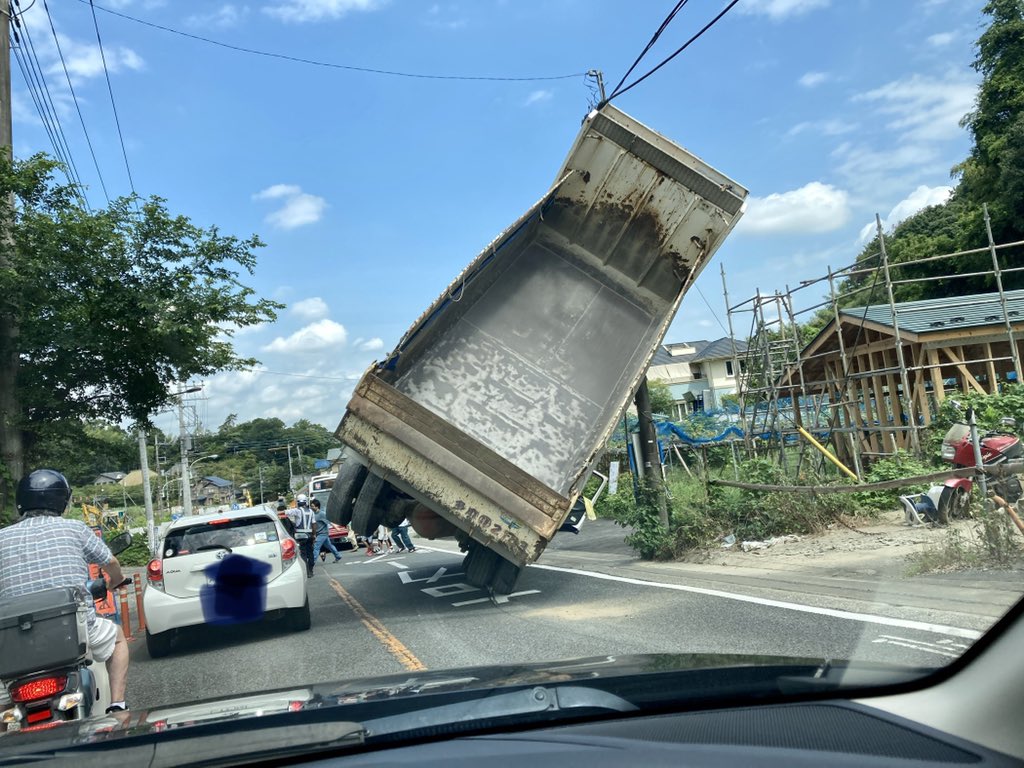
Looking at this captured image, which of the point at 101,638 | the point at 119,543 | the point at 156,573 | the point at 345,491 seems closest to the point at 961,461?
the point at 345,491

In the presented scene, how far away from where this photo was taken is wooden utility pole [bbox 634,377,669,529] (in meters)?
12.3

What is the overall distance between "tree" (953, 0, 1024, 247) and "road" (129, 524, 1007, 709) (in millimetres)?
24430

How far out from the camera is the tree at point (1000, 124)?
90.6 ft

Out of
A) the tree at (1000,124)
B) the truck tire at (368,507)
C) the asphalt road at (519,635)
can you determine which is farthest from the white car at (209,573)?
the tree at (1000,124)

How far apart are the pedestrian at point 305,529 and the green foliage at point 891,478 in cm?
1016

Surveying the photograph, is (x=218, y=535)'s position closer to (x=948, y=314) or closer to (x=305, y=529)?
(x=305, y=529)

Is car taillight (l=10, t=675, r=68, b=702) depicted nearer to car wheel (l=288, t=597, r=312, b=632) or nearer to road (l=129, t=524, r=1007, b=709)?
road (l=129, t=524, r=1007, b=709)

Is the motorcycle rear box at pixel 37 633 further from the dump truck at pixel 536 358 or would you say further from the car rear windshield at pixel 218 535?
the car rear windshield at pixel 218 535

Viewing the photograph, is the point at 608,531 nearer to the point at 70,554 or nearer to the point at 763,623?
the point at 763,623

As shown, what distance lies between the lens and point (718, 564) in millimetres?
11039

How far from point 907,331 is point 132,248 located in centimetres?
1407

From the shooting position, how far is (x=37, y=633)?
171 inches

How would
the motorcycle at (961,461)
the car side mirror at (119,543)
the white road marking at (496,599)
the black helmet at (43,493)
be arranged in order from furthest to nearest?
the motorcycle at (961,461) → the white road marking at (496,599) → the car side mirror at (119,543) → the black helmet at (43,493)

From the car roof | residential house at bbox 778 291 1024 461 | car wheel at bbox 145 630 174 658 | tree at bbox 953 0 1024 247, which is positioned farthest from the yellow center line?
tree at bbox 953 0 1024 247
